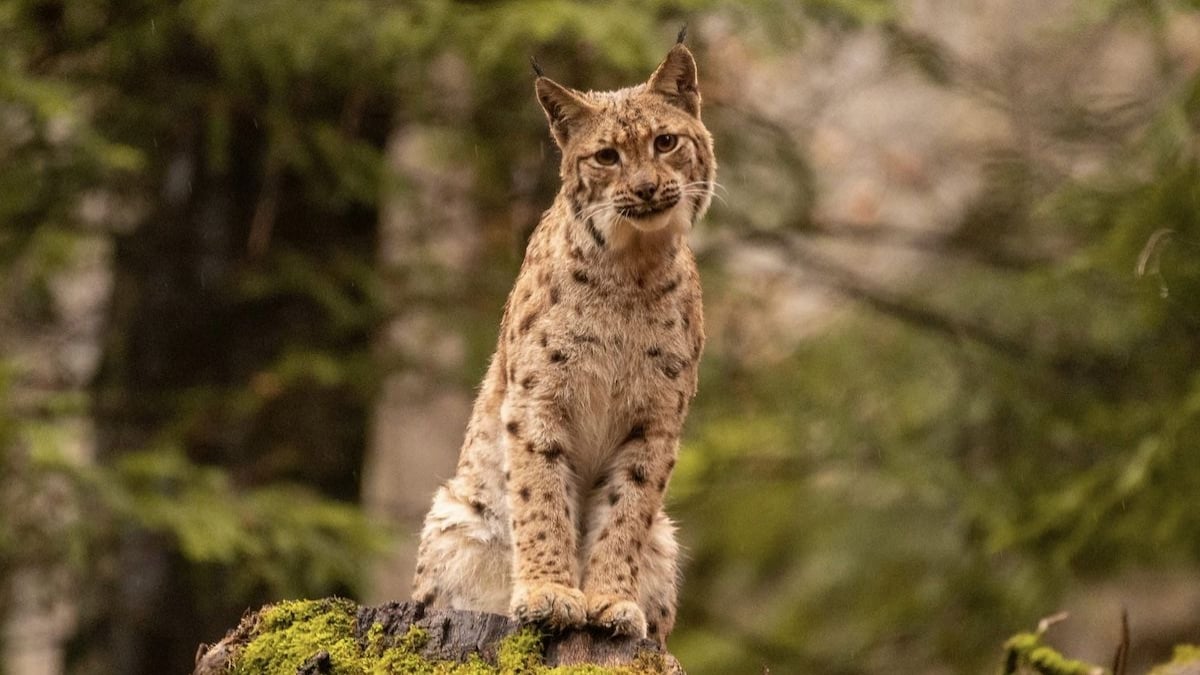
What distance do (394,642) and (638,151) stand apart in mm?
1770

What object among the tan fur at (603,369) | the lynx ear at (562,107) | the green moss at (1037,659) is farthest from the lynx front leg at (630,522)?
the green moss at (1037,659)

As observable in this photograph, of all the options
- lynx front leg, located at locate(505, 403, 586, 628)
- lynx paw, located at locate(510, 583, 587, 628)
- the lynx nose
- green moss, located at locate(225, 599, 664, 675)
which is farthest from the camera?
lynx front leg, located at locate(505, 403, 586, 628)

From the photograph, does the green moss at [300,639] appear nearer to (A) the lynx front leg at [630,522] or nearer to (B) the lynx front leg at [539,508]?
(B) the lynx front leg at [539,508]

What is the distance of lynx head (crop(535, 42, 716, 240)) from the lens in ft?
16.2

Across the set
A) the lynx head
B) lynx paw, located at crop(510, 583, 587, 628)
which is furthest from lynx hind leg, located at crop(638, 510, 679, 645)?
the lynx head

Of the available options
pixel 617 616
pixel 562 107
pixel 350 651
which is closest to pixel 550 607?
pixel 617 616

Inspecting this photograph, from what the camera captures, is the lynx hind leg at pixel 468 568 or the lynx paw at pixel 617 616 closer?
the lynx paw at pixel 617 616

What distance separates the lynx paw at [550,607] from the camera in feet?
15.3

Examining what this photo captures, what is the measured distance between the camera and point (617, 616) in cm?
474

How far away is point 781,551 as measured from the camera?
675 inches

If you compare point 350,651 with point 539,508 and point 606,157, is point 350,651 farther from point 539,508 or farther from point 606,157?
point 606,157

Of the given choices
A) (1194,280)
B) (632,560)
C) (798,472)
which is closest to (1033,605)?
(798,472)

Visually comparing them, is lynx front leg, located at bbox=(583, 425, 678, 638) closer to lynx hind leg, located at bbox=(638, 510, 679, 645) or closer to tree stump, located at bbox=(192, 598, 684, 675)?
lynx hind leg, located at bbox=(638, 510, 679, 645)

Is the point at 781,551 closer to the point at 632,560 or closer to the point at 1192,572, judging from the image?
the point at 1192,572
